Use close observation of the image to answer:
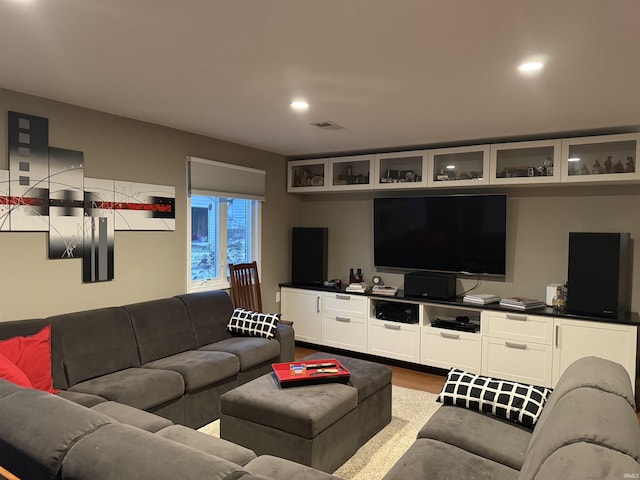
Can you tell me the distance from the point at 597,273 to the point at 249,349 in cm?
300

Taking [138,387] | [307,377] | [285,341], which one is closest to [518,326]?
[285,341]

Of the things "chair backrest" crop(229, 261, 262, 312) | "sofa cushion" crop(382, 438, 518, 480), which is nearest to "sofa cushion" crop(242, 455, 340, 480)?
"sofa cushion" crop(382, 438, 518, 480)

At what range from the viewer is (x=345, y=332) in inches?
200

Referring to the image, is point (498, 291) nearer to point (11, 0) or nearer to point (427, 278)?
point (427, 278)

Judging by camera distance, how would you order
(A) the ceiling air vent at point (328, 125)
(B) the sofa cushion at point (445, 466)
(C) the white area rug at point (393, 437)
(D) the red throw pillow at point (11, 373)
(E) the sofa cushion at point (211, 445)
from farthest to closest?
(A) the ceiling air vent at point (328, 125), (C) the white area rug at point (393, 437), (D) the red throw pillow at point (11, 373), (E) the sofa cushion at point (211, 445), (B) the sofa cushion at point (445, 466)

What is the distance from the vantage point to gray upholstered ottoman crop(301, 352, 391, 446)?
295 centimetres

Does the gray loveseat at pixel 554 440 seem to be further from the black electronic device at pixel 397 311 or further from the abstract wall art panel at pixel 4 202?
the abstract wall art panel at pixel 4 202

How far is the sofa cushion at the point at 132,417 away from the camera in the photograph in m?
2.24

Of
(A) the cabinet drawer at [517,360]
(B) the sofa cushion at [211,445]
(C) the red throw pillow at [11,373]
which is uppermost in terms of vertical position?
(C) the red throw pillow at [11,373]

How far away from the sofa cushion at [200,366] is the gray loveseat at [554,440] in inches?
65.6

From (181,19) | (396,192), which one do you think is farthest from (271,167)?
(181,19)

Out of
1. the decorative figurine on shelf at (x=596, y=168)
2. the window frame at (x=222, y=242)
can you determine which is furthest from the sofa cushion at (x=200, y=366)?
the decorative figurine on shelf at (x=596, y=168)

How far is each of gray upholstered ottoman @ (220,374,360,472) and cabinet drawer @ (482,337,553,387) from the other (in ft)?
6.41

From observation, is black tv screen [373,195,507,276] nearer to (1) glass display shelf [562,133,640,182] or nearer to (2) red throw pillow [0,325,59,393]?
(1) glass display shelf [562,133,640,182]
